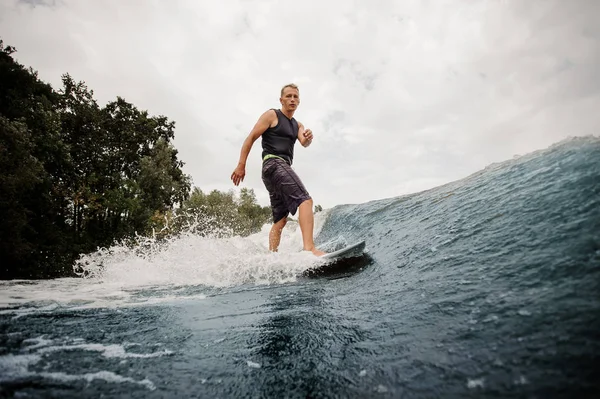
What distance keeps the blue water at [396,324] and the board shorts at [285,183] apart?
1225 millimetres

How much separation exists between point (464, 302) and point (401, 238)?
1.87 meters

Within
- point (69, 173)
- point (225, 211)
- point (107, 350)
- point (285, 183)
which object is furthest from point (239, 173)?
point (225, 211)

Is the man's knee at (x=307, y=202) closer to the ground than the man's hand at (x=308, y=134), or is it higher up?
closer to the ground

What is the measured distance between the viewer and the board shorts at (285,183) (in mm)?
3807

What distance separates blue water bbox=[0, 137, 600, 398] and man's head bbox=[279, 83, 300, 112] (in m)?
2.41

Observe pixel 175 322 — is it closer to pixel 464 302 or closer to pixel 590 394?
pixel 464 302

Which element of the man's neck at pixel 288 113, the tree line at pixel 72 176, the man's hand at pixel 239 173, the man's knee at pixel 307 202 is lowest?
the man's knee at pixel 307 202

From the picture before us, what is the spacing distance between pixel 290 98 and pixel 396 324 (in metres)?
3.35

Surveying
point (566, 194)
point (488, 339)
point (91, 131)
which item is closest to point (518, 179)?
point (566, 194)

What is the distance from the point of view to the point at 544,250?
1.54 m

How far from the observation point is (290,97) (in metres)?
4.17

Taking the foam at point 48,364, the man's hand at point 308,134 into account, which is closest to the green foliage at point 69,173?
the man's hand at point 308,134

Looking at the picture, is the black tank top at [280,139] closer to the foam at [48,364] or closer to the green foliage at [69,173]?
the foam at [48,364]

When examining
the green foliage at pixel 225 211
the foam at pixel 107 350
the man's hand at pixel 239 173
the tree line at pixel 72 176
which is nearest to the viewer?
the foam at pixel 107 350
